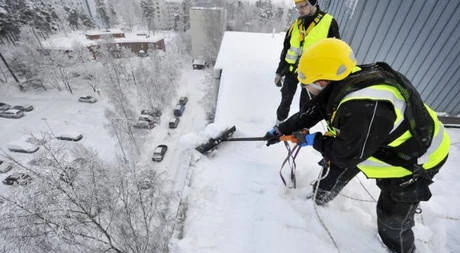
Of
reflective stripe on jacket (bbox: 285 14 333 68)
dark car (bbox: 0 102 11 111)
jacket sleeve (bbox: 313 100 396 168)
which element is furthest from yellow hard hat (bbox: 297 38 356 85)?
dark car (bbox: 0 102 11 111)

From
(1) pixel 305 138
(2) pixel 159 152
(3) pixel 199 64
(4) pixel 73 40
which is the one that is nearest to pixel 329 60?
(1) pixel 305 138

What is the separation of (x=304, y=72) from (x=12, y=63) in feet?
84.1

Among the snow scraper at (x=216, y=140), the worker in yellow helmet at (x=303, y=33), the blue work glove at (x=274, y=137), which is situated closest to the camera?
the blue work glove at (x=274, y=137)

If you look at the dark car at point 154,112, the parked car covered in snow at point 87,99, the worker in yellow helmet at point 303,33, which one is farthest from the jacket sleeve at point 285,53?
the parked car covered in snow at point 87,99

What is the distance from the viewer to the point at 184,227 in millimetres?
2059

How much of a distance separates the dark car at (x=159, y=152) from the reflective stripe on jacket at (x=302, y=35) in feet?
32.5

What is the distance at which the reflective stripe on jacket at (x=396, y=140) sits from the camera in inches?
46.3

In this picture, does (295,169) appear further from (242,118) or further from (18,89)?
(18,89)

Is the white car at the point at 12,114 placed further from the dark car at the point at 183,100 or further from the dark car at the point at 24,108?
the dark car at the point at 183,100

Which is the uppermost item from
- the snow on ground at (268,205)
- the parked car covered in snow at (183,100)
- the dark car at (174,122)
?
the snow on ground at (268,205)

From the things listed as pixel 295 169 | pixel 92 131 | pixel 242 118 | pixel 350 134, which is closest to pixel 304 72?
pixel 350 134

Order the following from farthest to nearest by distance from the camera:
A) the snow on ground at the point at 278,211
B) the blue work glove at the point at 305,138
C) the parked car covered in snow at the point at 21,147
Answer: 1. the parked car covered in snow at the point at 21,147
2. the snow on ground at the point at 278,211
3. the blue work glove at the point at 305,138

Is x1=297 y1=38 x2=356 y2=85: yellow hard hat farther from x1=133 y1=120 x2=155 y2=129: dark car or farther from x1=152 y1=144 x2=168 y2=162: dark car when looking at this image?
x1=133 y1=120 x2=155 y2=129: dark car

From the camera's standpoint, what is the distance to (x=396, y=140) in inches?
52.8
